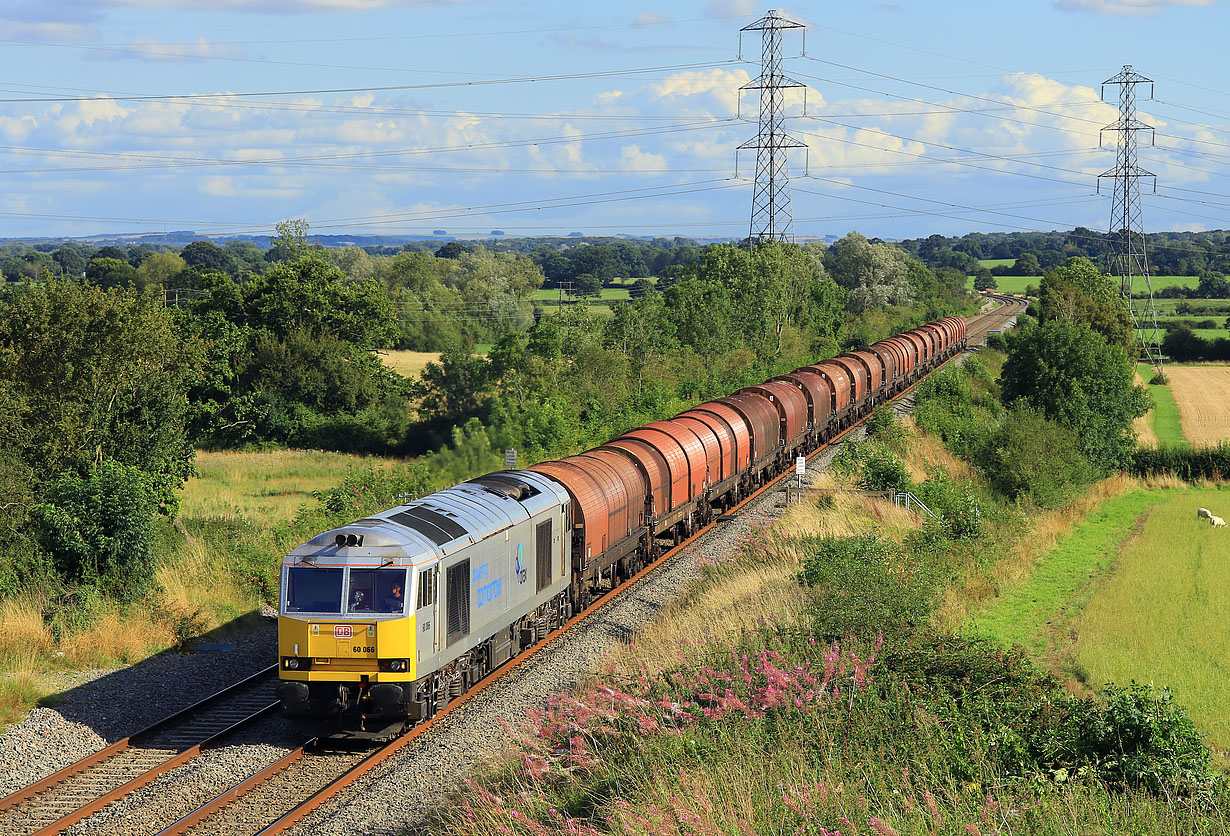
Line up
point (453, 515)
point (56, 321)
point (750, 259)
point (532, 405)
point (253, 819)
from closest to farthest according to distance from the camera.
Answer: point (253, 819)
point (453, 515)
point (56, 321)
point (532, 405)
point (750, 259)

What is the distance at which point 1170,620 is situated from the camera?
29.4 meters

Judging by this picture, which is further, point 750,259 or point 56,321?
point 750,259

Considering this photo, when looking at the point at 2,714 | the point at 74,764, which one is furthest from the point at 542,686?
the point at 2,714

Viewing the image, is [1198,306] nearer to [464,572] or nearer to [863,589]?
[863,589]

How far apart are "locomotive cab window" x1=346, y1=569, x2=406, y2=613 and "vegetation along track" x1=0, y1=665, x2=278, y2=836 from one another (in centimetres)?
306

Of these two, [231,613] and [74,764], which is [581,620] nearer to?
[231,613]

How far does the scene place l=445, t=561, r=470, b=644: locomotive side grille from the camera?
693 inches

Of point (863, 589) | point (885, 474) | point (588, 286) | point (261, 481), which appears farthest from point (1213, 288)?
point (863, 589)

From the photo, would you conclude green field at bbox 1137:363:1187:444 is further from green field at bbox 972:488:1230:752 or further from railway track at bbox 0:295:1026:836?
railway track at bbox 0:295:1026:836

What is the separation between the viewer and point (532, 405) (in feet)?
150

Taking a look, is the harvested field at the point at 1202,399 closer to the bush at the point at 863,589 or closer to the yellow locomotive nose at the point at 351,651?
the bush at the point at 863,589

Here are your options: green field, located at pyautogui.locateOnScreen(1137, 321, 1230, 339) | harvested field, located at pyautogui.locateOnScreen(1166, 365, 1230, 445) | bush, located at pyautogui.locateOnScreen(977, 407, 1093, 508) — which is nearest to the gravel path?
bush, located at pyautogui.locateOnScreen(977, 407, 1093, 508)

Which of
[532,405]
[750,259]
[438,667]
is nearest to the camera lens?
[438,667]

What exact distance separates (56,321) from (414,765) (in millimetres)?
18764
